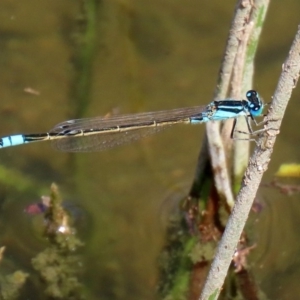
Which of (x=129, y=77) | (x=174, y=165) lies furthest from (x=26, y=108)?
(x=174, y=165)

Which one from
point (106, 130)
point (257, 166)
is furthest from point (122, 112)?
point (257, 166)

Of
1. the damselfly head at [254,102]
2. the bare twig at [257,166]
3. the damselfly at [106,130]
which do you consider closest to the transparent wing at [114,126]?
the damselfly at [106,130]

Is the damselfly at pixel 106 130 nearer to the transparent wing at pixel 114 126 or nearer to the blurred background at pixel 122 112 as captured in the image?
the transparent wing at pixel 114 126

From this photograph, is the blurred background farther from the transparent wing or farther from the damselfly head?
the damselfly head

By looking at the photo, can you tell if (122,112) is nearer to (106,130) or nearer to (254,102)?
(106,130)

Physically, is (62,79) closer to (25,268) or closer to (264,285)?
(25,268)

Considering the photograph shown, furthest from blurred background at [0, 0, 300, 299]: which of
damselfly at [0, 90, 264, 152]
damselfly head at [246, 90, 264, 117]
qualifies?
damselfly head at [246, 90, 264, 117]

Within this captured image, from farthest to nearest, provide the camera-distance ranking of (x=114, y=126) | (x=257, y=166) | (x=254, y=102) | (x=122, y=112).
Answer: (x=122, y=112) < (x=114, y=126) < (x=254, y=102) < (x=257, y=166)
